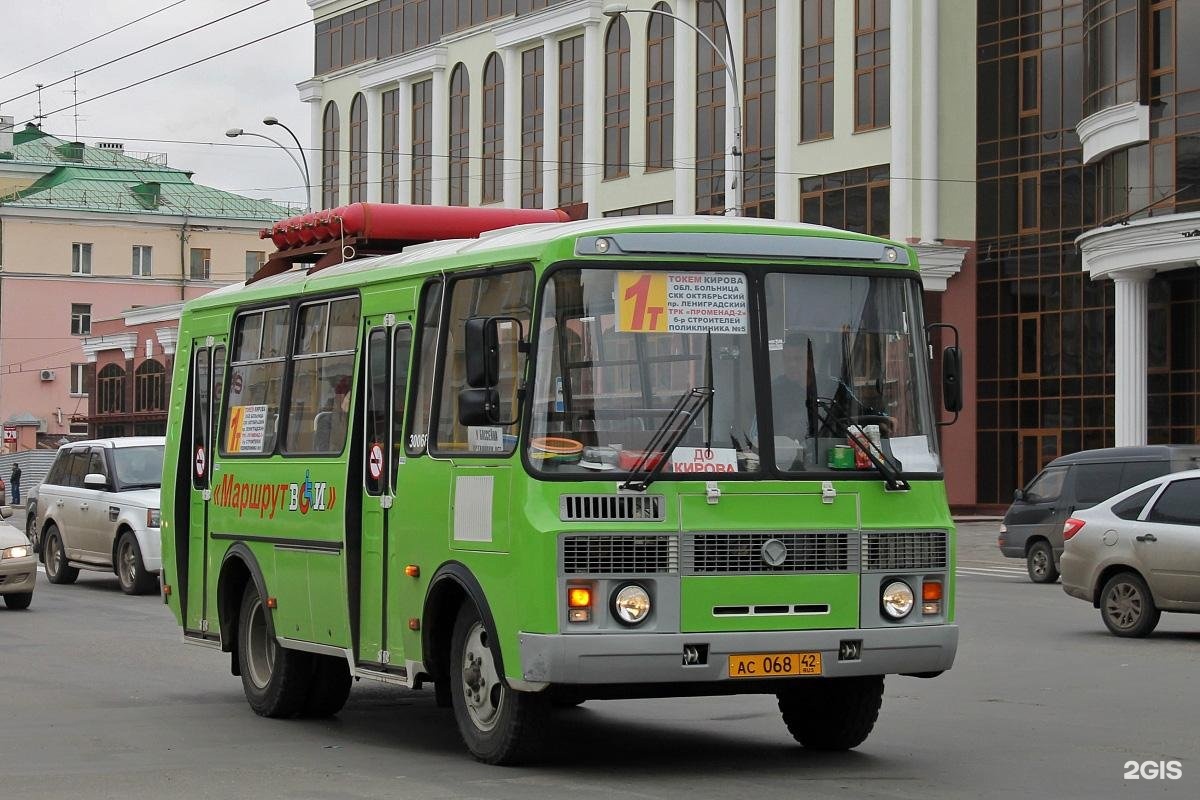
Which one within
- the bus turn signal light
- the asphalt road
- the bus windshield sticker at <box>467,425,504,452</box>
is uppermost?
the bus windshield sticker at <box>467,425,504,452</box>

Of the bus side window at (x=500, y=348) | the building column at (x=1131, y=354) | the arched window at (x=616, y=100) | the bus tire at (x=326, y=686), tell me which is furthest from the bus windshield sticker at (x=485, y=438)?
the arched window at (x=616, y=100)

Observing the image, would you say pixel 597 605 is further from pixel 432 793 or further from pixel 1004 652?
pixel 1004 652

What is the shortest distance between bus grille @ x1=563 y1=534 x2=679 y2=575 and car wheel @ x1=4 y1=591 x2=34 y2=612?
14.1 metres

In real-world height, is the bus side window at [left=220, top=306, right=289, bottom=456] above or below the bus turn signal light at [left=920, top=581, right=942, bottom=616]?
above

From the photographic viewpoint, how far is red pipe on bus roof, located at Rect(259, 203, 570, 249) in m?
12.9

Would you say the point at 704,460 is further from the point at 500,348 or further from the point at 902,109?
the point at 902,109

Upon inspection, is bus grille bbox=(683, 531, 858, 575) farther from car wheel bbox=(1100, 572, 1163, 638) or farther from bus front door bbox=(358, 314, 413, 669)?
car wheel bbox=(1100, 572, 1163, 638)

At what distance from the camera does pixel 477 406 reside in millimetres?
9711

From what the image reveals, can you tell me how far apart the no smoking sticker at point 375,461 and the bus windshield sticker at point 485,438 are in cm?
117

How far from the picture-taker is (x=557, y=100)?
65.1 meters

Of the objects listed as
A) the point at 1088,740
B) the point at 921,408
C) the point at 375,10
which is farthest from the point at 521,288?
the point at 375,10

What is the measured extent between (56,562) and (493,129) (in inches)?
1701

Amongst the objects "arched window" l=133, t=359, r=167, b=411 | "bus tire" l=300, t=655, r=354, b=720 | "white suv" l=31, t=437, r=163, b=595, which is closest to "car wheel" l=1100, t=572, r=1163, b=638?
"bus tire" l=300, t=655, r=354, b=720

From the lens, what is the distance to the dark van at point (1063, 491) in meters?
28.5
